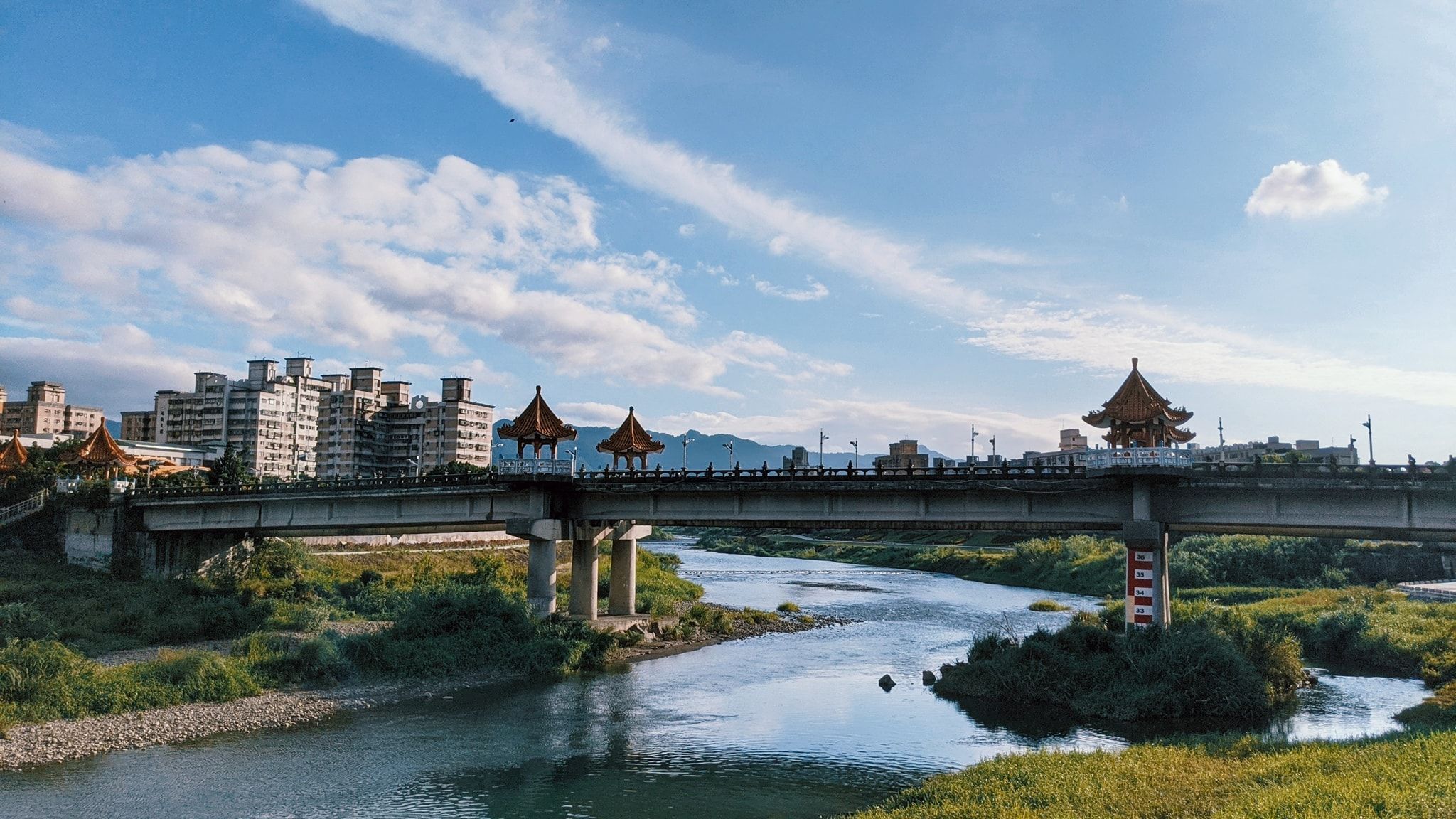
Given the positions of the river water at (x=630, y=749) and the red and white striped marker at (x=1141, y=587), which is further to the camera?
the red and white striped marker at (x=1141, y=587)

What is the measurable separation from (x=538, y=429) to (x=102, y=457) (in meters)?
39.6

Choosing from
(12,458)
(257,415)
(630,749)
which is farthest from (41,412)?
(630,749)

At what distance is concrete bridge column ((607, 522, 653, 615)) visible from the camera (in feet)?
193

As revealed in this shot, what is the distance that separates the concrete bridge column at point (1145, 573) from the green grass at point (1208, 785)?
39.8ft

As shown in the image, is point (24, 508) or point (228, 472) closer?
point (24, 508)

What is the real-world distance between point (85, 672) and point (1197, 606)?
2033 inches

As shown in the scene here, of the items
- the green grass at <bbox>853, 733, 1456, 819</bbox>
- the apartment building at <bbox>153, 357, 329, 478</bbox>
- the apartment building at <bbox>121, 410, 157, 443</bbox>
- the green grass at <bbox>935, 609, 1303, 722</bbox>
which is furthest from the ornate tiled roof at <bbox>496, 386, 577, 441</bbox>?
the apartment building at <bbox>121, 410, 157, 443</bbox>

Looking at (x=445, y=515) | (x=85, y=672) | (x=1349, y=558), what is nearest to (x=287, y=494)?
(x=445, y=515)

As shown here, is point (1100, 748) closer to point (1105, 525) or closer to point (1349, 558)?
point (1105, 525)

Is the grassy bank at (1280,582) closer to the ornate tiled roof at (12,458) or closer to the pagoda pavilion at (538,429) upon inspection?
the pagoda pavilion at (538,429)

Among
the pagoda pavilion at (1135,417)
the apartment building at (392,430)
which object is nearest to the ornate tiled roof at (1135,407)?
the pagoda pavilion at (1135,417)

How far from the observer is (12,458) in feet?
264

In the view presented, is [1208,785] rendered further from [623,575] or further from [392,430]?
[392,430]

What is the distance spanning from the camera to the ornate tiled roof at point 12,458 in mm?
78062
